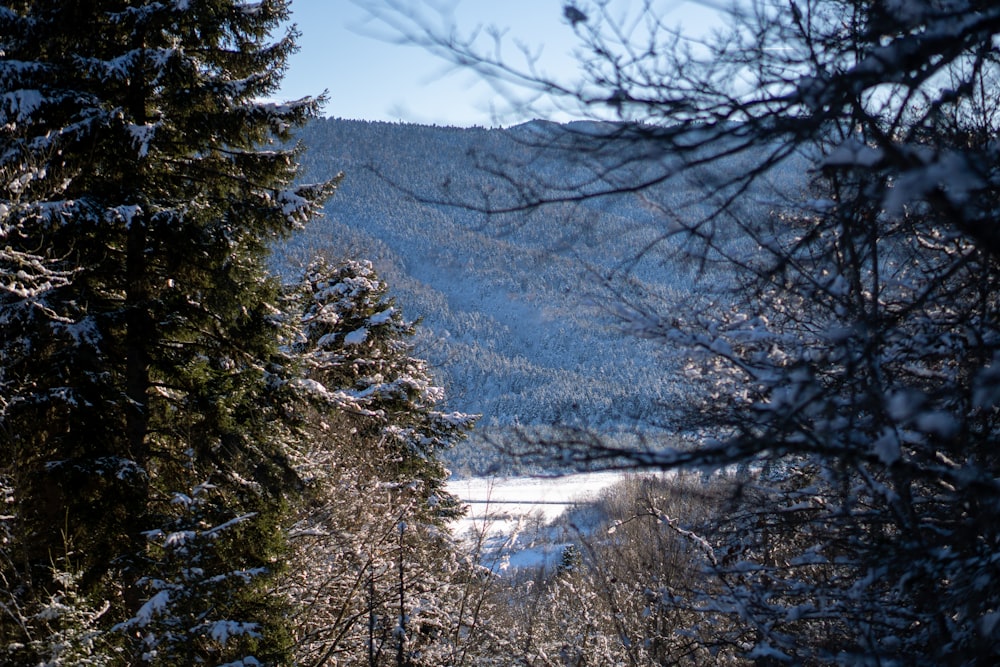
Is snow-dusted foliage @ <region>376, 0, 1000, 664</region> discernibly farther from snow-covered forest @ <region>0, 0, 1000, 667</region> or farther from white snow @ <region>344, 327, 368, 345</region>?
white snow @ <region>344, 327, 368, 345</region>

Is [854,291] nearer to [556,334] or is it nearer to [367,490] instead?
[556,334]

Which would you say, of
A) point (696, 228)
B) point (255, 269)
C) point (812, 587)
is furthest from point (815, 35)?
point (255, 269)

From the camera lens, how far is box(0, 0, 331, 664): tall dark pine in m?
5.86

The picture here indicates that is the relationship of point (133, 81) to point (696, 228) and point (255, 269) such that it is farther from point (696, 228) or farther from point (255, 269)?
point (696, 228)

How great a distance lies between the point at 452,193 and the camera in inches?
112

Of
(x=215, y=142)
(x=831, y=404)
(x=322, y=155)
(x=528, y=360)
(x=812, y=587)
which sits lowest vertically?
(x=812, y=587)

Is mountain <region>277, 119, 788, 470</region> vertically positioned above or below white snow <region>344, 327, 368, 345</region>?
below

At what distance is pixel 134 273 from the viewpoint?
254 inches

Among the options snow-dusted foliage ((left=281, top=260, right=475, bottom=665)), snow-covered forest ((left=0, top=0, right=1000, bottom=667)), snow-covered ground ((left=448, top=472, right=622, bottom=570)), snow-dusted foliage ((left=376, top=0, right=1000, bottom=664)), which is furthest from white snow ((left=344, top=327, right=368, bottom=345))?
snow-dusted foliage ((left=376, top=0, right=1000, bottom=664))

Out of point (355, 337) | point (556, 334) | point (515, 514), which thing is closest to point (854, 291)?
point (556, 334)

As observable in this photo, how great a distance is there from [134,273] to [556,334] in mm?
4083

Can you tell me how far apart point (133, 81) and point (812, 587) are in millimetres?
6894

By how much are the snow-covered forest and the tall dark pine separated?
35 mm

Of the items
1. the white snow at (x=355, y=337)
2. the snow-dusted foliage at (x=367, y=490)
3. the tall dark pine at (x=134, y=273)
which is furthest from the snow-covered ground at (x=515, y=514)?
the white snow at (x=355, y=337)
